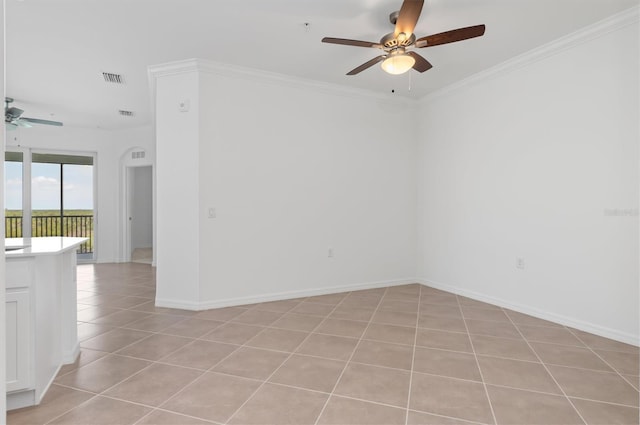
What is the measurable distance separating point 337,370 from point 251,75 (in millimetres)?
3339

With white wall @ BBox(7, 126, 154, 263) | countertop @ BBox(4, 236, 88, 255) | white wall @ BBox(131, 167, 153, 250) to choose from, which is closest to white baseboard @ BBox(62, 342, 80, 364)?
countertop @ BBox(4, 236, 88, 255)

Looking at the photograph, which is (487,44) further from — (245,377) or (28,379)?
(28,379)

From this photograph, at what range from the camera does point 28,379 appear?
1.97 meters

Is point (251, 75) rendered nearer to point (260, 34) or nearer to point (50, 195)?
point (260, 34)

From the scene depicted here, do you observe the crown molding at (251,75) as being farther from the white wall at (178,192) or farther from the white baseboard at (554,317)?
the white baseboard at (554,317)

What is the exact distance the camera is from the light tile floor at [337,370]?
195 centimetres

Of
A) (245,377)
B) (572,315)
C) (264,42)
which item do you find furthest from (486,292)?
(264,42)

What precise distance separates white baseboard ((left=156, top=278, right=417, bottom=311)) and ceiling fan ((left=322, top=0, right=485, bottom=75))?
2.82 m

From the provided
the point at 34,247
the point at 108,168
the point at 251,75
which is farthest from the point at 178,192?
the point at 108,168

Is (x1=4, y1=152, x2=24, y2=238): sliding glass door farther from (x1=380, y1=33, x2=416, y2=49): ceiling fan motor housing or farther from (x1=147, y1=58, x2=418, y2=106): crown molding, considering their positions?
(x1=380, y1=33, x2=416, y2=49): ceiling fan motor housing

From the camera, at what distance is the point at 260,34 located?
3.28 meters

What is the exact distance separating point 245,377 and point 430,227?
352 cm

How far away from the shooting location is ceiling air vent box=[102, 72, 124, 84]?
424 cm

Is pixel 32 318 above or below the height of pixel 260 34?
below
